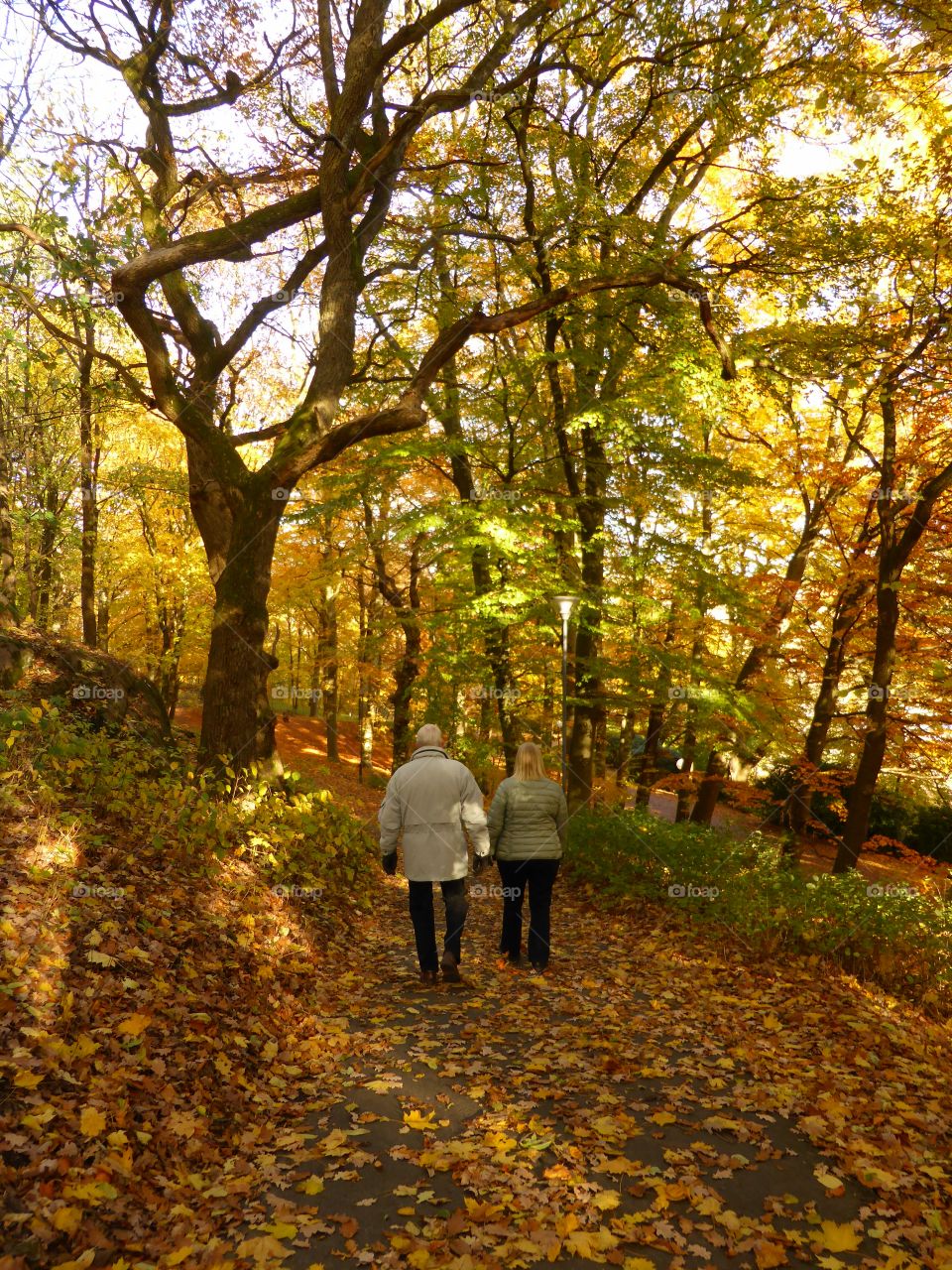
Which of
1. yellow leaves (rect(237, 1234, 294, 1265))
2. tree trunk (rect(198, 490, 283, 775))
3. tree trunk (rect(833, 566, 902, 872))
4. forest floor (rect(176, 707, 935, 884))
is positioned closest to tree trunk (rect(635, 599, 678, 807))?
forest floor (rect(176, 707, 935, 884))

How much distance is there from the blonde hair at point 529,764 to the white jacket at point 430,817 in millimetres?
835

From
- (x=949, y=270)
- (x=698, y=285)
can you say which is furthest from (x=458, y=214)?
(x=949, y=270)

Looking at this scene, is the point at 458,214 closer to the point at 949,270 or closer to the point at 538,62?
the point at 538,62

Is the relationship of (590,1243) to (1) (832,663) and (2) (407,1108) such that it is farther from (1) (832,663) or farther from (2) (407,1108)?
(1) (832,663)

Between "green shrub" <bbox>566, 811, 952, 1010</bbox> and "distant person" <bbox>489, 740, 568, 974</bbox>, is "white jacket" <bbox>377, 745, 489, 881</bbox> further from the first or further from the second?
"green shrub" <bbox>566, 811, 952, 1010</bbox>

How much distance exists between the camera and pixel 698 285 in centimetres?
1046

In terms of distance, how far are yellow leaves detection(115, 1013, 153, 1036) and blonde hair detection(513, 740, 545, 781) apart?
12.9ft

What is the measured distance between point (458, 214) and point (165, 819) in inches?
453

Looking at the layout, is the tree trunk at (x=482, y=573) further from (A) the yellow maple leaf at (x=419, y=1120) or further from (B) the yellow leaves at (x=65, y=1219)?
(B) the yellow leaves at (x=65, y=1219)

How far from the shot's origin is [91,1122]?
3.42 m

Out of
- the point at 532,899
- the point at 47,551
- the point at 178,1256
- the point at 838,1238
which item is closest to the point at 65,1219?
the point at 178,1256

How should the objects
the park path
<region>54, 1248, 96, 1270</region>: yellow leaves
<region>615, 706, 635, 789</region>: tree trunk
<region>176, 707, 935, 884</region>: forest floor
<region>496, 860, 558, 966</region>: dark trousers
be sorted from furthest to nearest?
<region>615, 706, 635, 789</region>: tree trunk, <region>176, 707, 935, 884</region>: forest floor, <region>496, 860, 558, 966</region>: dark trousers, the park path, <region>54, 1248, 96, 1270</region>: yellow leaves

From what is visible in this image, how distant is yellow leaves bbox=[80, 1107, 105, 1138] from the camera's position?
11.1 ft

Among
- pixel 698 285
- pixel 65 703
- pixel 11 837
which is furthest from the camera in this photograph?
pixel 698 285
